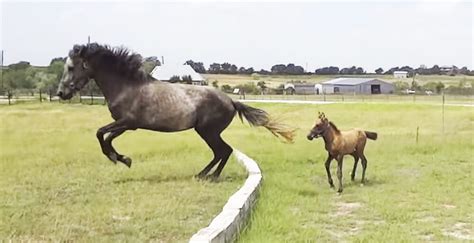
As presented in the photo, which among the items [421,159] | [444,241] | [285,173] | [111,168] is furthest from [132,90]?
[421,159]

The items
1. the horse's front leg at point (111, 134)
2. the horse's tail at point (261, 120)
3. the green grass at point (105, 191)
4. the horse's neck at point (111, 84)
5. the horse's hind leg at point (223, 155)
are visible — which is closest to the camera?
the green grass at point (105, 191)

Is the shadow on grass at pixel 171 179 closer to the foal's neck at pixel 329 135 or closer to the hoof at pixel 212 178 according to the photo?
the hoof at pixel 212 178

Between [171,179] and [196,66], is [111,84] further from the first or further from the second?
[196,66]

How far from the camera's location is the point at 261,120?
11.2 meters

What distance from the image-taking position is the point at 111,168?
11.7 m

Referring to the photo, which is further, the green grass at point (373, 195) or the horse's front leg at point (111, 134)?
the horse's front leg at point (111, 134)

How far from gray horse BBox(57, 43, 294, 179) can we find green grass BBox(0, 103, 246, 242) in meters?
0.72

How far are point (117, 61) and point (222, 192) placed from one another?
296cm

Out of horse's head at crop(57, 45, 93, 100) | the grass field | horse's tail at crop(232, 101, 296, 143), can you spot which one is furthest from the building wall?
horse's head at crop(57, 45, 93, 100)

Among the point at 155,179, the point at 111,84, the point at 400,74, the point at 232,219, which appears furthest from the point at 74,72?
the point at 400,74

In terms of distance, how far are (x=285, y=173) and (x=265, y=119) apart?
1040 millimetres

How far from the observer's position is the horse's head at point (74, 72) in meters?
10.5

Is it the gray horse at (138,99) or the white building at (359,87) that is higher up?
the gray horse at (138,99)

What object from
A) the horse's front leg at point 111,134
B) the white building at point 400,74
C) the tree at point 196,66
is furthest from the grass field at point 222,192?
the white building at point 400,74
